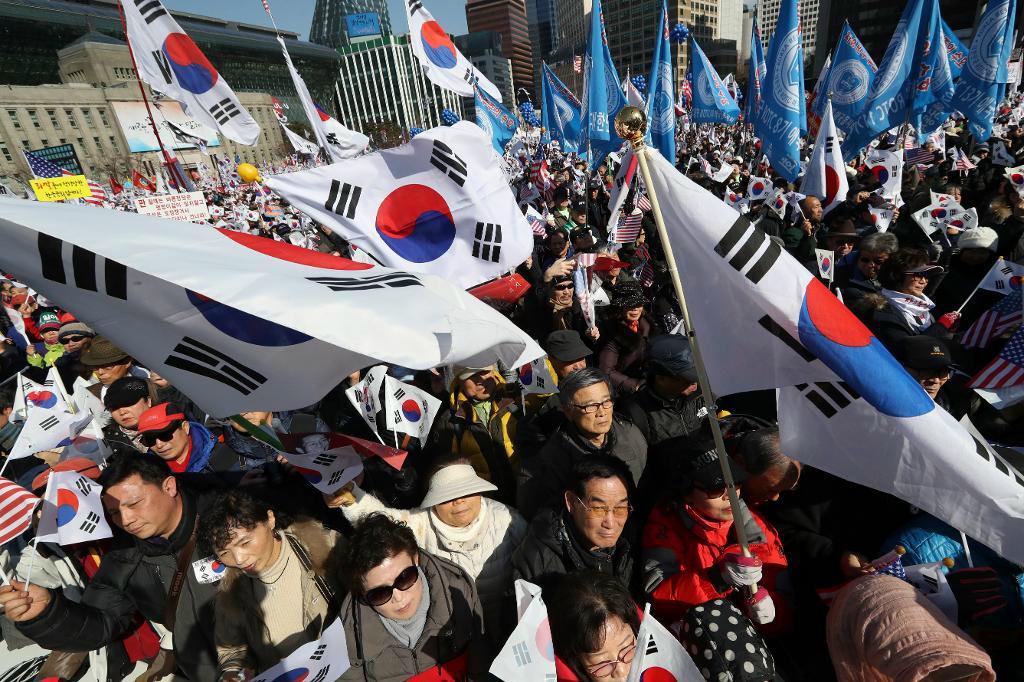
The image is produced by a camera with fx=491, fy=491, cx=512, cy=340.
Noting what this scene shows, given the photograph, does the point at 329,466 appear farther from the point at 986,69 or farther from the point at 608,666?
the point at 986,69

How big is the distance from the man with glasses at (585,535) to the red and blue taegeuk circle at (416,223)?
1921mm

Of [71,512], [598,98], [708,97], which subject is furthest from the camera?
[708,97]

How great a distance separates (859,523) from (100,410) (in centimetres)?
495

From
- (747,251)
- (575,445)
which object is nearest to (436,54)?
(575,445)

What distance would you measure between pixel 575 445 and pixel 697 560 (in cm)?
85

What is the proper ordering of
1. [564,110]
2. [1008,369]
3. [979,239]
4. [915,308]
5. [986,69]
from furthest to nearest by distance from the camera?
[564,110]
[986,69]
[979,239]
[915,308]
[1008,369]

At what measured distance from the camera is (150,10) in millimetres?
5535

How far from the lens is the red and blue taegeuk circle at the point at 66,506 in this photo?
224 cm

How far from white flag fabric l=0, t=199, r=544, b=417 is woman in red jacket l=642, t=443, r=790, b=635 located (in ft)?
3.04

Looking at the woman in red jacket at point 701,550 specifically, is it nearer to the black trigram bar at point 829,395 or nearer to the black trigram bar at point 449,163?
the black trigram bar at point 829,395

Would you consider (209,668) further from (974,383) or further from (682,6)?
(682,6)

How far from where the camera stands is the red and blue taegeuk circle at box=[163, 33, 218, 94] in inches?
221

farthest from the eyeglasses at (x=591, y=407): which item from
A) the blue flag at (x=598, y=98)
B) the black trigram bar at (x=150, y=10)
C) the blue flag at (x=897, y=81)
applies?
the blue flag at (x=897, y=81)

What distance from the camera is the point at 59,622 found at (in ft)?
7.22
